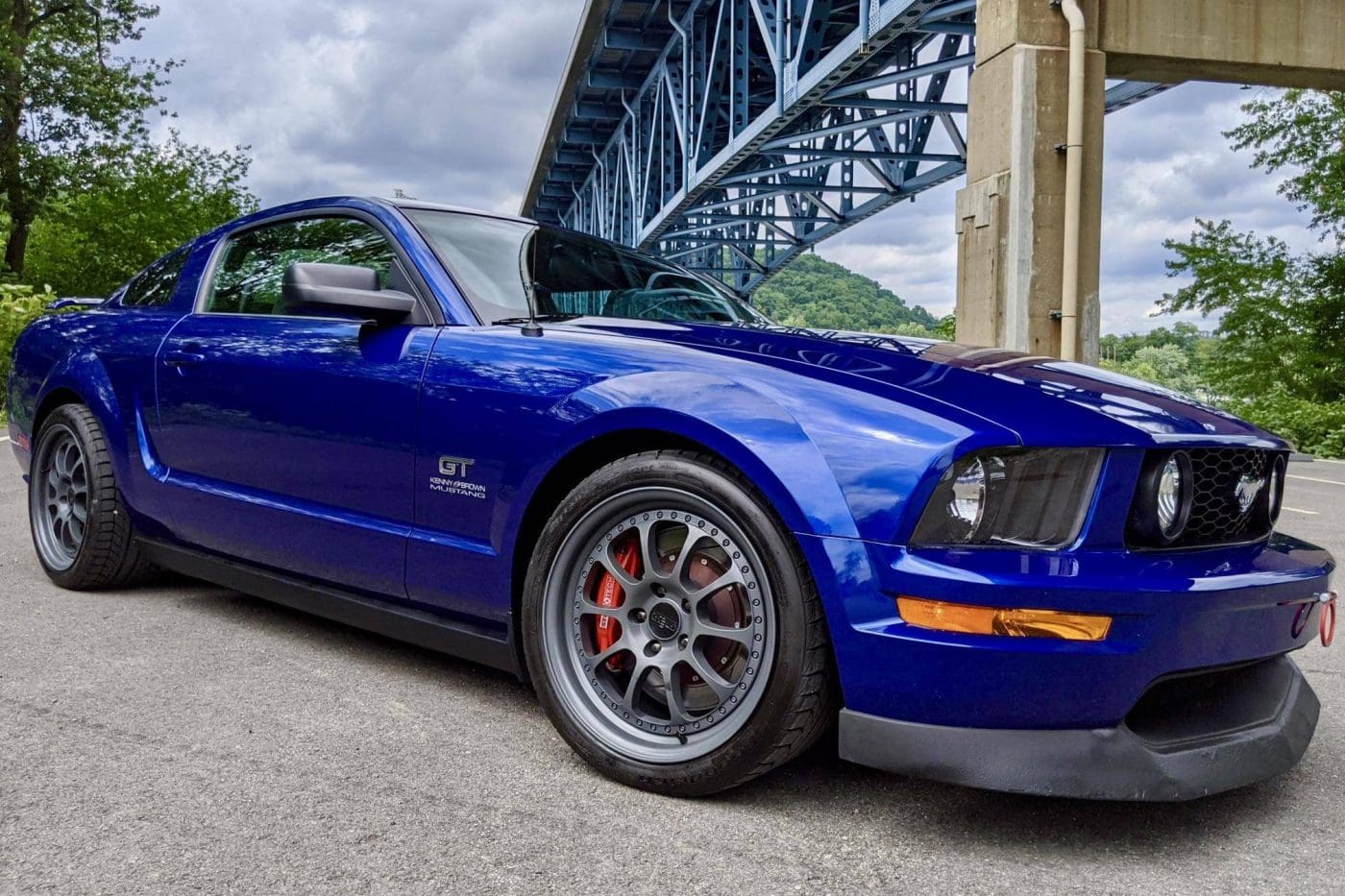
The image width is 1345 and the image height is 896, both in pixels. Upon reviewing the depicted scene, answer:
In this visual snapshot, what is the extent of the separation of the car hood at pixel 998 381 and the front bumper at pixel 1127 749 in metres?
0.50

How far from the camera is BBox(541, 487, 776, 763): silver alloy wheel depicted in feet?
7.35

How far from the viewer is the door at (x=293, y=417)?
9.36 ft

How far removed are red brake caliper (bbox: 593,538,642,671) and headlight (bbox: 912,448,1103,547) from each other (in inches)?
27.3

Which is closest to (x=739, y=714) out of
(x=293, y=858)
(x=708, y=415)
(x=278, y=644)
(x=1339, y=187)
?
(x=708, y=415)

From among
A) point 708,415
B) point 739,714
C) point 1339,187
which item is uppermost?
point 1339,187

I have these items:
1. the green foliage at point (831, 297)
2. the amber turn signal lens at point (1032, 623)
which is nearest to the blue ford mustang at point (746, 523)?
the amber turn signal lens at point (1032, 623)

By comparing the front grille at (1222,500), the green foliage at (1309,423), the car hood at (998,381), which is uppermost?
the car hood at (998,381)

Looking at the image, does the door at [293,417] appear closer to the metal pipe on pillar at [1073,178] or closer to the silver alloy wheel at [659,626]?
the silver alloy wheel at [659,626]

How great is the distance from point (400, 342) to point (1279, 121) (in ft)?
73.8

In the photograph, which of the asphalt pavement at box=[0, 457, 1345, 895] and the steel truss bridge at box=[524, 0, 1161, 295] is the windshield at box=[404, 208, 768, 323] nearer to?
the asphalt pavement at box=[0, 457, 1345, 895]

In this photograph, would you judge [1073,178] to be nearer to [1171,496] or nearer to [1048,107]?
[1048,107]

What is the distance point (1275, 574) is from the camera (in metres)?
2.19

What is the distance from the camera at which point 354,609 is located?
3.03 metres

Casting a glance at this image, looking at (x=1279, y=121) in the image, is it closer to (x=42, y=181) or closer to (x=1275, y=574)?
(x=1275, y=574)
